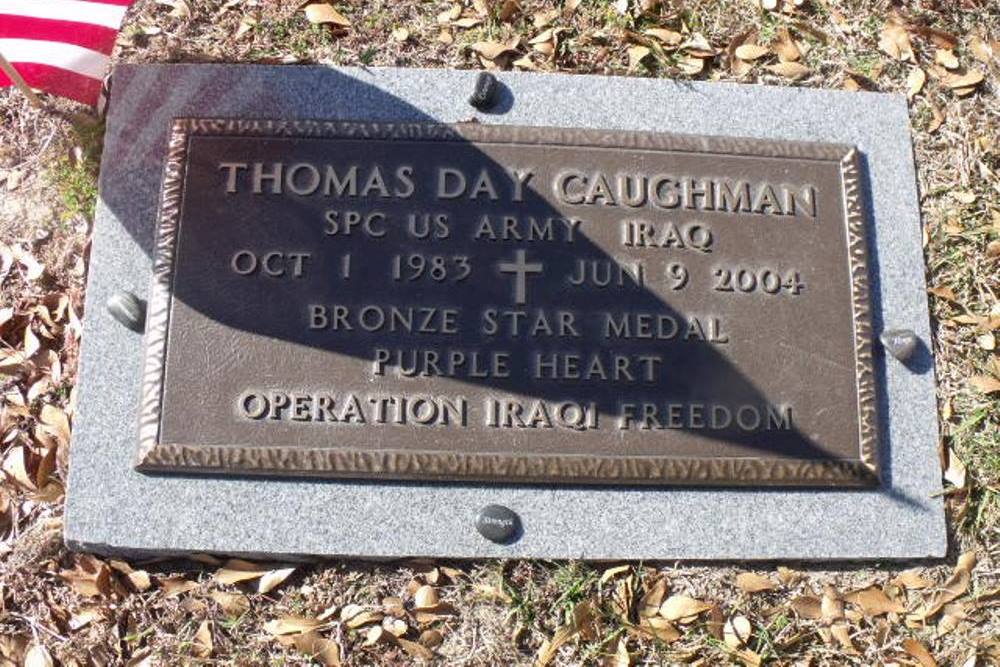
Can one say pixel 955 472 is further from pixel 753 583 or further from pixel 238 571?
pixel 238 571

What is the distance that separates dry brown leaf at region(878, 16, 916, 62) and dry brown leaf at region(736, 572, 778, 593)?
6.35 ft

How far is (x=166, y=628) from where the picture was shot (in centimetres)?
258

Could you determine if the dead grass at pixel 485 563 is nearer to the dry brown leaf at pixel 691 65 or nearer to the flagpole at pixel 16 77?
the dry brown leaf at pixel 691 65

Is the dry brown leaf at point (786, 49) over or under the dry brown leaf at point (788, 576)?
over

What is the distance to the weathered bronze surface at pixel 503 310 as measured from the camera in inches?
100.0

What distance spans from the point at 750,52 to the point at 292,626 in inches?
97.3

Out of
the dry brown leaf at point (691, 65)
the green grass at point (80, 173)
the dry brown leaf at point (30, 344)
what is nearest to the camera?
the dry brown leaf at point (30, 344)

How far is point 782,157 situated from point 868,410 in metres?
0.84

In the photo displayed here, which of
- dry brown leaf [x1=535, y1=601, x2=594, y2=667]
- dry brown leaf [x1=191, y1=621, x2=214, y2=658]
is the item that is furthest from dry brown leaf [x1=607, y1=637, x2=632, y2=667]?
dry brown leaf [x1=191, y1=621, x2=214, y2=658]

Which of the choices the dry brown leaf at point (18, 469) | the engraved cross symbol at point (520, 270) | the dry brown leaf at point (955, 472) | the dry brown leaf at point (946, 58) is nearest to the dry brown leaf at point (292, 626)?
the dry brown leaf at point (18, 469)

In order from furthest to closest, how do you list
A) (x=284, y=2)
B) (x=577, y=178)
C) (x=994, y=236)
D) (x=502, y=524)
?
(x=284, y=2) < (x=994, y=236) < (x=577, y=178) < (x=502, y=524)

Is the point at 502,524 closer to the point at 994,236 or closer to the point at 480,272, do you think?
the point at 480,272

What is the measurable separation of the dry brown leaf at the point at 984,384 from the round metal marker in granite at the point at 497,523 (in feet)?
5.05

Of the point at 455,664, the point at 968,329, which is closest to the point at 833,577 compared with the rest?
the point at 968,329
